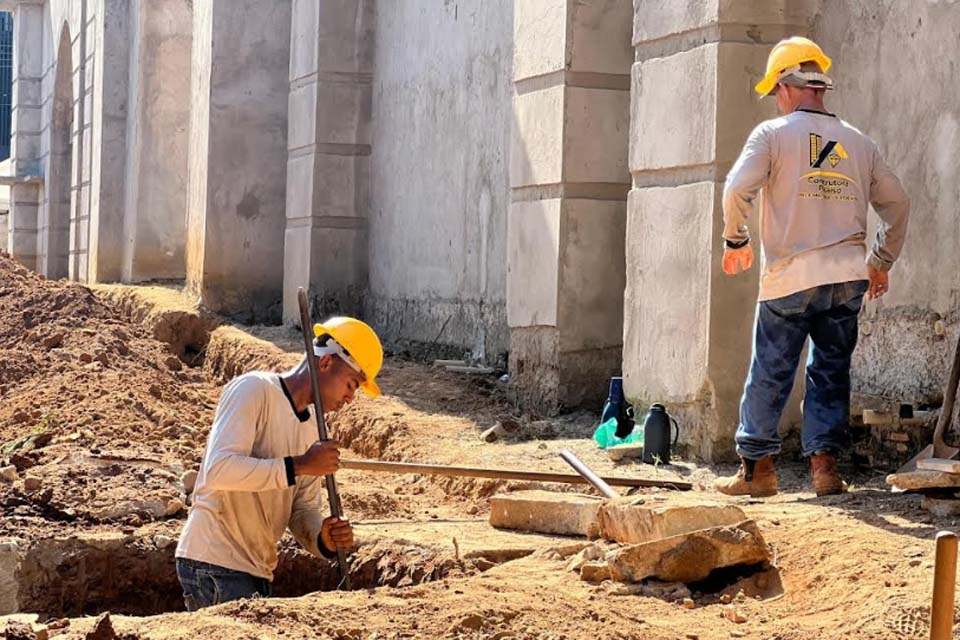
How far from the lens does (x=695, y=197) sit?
700 centimetres

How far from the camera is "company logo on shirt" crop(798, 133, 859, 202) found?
568 centimetres

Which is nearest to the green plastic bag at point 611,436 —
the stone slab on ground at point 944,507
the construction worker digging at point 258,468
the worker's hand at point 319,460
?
the stone slab on ground at point 944,507

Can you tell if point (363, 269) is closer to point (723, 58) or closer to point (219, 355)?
point (219, 355)

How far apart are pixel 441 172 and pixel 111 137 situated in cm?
1056

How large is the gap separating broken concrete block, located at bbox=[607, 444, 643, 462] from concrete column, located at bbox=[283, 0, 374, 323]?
604 centimetres

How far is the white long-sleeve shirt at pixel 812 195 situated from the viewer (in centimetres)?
568

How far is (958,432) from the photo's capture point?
545 centimetres

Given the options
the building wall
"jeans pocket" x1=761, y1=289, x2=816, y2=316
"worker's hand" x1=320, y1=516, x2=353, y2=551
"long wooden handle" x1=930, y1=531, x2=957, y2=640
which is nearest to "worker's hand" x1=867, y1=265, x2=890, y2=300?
"jeans pocket" x1=761, y1=289, x2=816, y2=316

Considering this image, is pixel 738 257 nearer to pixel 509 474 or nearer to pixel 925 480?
pixel 925 480

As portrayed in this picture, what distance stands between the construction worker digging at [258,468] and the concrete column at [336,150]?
25.6 feet

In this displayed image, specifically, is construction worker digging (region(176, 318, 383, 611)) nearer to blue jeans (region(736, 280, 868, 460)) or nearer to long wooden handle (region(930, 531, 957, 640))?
blue jeans (region(736, 280, 868, 460))

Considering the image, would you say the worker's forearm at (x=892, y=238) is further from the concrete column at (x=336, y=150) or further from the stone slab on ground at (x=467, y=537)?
the concrete column at (x=336, y=150)

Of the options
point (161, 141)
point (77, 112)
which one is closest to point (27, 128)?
point (77, 112)

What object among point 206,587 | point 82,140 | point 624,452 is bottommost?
point 206,587
